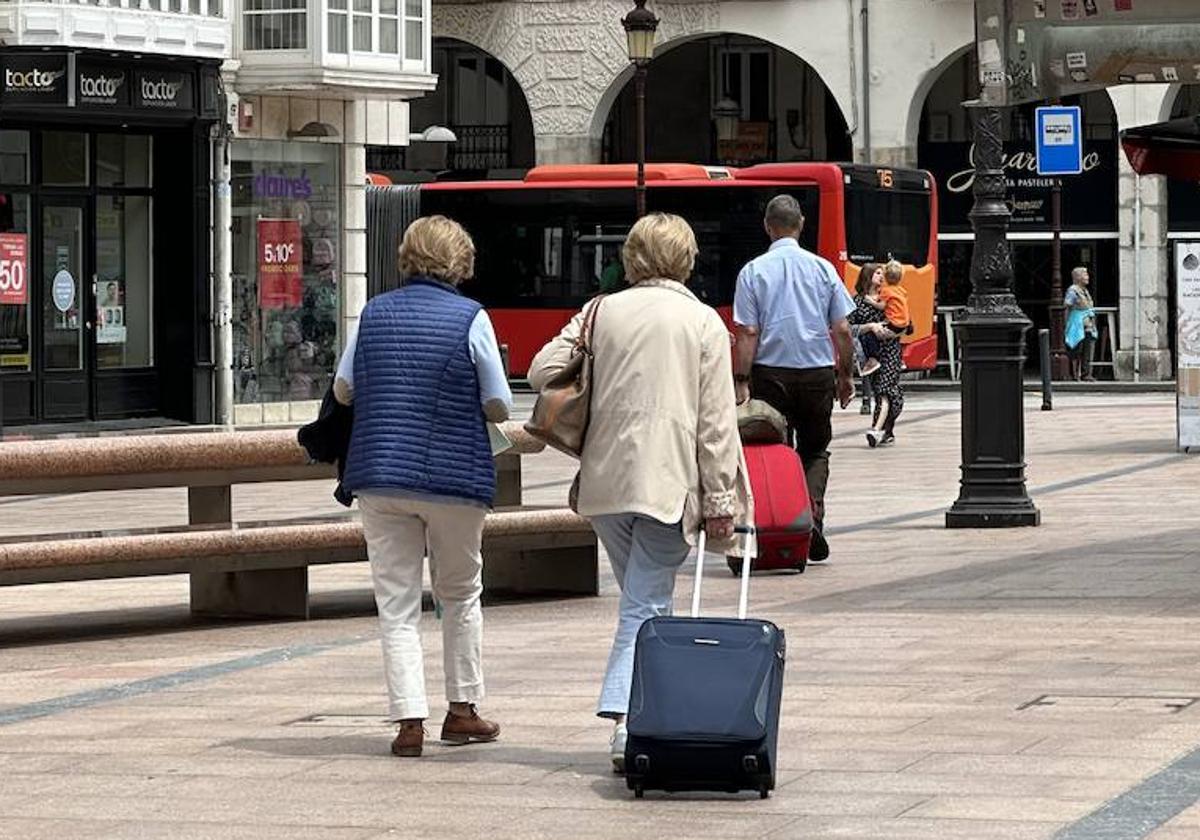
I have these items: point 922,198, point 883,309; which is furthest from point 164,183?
point 922,198

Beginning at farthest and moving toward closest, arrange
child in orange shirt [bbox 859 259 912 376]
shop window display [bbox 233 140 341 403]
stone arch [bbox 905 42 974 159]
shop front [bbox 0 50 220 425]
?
stone arch [bbox 905 42 974 159], shop window display [bbox 233 140 341 403], shop front [bbox 0 50 220 425], child in orange shirt [bbox 859 259 912 376]

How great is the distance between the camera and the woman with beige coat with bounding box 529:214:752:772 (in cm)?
870

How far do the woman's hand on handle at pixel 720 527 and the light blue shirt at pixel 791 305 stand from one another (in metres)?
6.02

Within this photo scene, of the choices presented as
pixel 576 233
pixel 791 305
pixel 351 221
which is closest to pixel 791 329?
pixel 791 305

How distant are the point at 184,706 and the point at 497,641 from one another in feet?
6.94

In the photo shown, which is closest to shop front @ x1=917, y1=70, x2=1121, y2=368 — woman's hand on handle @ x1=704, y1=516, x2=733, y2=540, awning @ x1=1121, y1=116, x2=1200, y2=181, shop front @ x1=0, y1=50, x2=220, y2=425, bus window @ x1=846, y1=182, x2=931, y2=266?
bus window @ x1=846, y1=182, x2=931, y2=266

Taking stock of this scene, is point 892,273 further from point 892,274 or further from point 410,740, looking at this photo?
point 410,740

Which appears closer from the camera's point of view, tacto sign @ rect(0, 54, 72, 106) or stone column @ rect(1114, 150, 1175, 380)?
tacto sign @ rect(0, 54, 72, 106)

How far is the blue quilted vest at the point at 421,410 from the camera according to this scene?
897 cm

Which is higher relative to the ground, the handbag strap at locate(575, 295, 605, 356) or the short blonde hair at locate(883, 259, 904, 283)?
the short blonde hair at locate(883, 259, 904, 283)

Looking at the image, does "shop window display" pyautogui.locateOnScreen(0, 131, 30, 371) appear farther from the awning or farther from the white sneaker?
the white sneaker

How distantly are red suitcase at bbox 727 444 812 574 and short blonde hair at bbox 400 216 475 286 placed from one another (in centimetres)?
531

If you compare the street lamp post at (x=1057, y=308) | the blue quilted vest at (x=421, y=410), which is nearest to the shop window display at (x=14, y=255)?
the street lamp post at (x=1057, y=308)

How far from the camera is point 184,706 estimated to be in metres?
10.3
